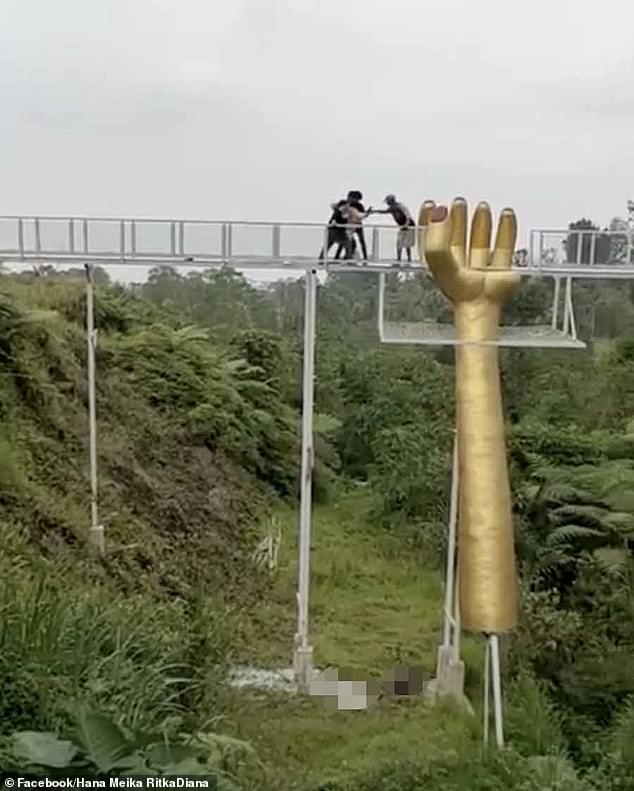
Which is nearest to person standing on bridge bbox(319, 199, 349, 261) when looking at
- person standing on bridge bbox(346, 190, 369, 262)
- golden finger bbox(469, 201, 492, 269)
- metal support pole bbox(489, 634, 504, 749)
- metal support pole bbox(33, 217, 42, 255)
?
person standing on bridge bbox(346, 190, 369, 262)

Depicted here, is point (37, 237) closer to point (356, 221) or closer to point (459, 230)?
point (356, 221)

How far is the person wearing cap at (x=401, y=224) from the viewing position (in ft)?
25.8

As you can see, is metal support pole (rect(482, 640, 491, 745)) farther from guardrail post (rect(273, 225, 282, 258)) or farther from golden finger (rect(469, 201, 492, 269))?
guardrail post (rect(273, 225, 282, 258))

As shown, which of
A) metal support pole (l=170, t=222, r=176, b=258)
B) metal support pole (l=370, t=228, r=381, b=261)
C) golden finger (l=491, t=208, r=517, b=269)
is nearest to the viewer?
golden finger (l=491, t=208, r=517, b=269)

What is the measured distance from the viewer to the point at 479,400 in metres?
7.38

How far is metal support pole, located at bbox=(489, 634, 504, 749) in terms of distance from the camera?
5969mm

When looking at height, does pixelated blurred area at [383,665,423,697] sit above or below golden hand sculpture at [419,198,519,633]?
below

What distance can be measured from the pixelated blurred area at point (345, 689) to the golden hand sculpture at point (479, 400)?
1.12 meters

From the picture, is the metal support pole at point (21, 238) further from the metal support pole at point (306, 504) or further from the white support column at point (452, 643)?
the white support column at point (452, 643)

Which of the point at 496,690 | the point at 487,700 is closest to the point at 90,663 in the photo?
the point at 496,690

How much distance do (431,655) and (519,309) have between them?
23.5ft

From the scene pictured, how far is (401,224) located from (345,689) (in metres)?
3.68

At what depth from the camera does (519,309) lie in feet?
48.6

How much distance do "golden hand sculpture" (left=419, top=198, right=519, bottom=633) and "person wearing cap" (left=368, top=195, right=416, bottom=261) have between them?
0.43 m
